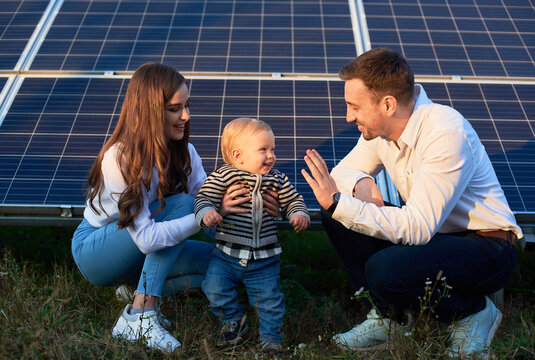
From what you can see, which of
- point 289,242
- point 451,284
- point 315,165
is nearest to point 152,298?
point 315,165

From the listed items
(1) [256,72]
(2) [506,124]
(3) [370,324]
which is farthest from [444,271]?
(1) [256,72]

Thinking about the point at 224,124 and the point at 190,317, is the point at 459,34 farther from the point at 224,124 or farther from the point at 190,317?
the point at 190,317

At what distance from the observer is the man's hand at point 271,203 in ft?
13.7

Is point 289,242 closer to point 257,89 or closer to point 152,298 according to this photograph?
point 257,89

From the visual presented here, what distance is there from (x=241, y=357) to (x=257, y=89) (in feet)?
9.54

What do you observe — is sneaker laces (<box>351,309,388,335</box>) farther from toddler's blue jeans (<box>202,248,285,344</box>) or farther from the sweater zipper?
the sweater zipper

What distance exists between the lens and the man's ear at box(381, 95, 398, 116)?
411 centimetres

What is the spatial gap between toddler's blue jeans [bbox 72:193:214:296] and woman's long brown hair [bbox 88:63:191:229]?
0.19m

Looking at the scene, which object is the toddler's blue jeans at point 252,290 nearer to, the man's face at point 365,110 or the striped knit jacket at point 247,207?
A: the striped knit jacket at point 247,207

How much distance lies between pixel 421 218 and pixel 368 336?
0.93 metres

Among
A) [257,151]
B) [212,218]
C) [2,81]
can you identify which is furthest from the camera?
[2,81]

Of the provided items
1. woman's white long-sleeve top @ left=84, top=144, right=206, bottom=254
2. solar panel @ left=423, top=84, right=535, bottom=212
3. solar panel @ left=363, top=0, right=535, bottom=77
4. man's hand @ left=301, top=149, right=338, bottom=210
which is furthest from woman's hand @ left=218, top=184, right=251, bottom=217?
solar panel @ left=363, top=0, right=535, bottom=77

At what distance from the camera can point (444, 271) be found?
3.89 metres

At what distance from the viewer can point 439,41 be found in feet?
21.9
